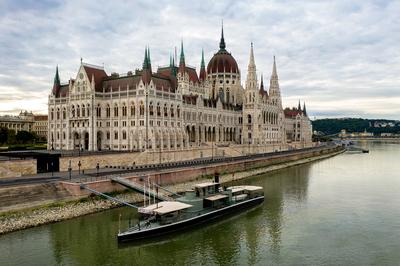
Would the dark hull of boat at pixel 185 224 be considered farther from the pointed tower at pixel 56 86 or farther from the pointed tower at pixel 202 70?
the pointed tower at pixel 202 70

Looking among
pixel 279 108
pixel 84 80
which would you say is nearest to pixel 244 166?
pixel 84 80

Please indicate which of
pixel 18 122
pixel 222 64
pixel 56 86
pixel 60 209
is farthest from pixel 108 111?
pixel 18 122

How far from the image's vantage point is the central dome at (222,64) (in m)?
150

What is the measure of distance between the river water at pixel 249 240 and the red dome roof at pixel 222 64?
10472 centimetres

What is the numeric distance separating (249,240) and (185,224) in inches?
261

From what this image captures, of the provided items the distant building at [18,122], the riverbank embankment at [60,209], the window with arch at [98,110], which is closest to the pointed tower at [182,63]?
the window with arch at [98,110]

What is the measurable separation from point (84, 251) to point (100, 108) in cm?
5917

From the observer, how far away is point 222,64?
15050cm

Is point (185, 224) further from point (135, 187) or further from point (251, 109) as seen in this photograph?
point (251, 109)

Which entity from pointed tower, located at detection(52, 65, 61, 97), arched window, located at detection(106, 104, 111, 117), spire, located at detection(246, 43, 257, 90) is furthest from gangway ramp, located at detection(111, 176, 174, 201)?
spire, located at detection(246, 43, 257, 90)

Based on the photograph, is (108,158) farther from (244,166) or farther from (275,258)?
(275,258)

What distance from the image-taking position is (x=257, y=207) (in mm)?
49188

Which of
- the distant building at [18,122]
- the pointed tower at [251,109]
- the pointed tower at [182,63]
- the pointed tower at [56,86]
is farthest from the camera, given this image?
the distant building at [18,122]

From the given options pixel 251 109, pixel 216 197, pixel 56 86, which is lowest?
pixel 216 197
